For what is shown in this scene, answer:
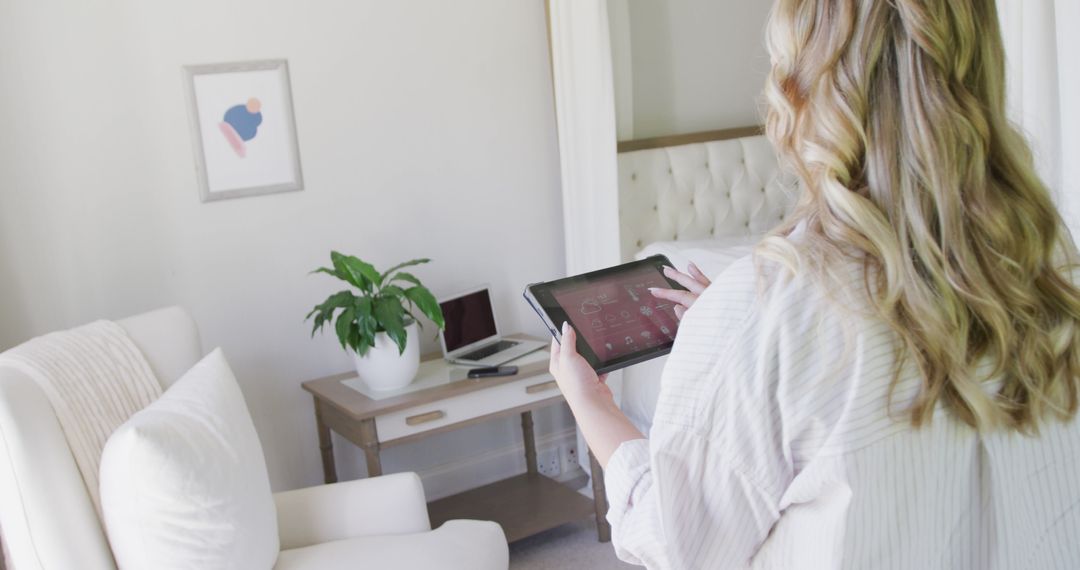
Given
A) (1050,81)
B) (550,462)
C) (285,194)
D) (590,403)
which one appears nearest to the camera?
(590,403)

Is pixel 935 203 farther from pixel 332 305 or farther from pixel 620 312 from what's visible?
pixel 332 305

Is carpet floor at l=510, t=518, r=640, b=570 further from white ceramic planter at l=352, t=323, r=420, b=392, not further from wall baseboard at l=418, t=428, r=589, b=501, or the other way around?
white ceramic planter at l=352, t=323, r=420, b=392

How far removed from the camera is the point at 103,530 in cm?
190

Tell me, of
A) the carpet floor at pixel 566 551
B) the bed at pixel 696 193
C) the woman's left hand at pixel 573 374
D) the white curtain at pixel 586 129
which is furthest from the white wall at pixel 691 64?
the woman's left hand at pixel 573 374

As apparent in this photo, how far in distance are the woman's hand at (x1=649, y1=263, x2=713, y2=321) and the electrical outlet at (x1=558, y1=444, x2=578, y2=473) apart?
2306mm

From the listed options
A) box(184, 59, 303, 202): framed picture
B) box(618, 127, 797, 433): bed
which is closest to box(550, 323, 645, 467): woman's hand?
box(184, 59, 303, 202): framed picture

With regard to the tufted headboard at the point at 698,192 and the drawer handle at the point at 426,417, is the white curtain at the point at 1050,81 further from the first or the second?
the drawer handle at the point at 426,417

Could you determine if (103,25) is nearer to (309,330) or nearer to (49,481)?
(309,330)

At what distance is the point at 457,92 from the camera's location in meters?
3.40

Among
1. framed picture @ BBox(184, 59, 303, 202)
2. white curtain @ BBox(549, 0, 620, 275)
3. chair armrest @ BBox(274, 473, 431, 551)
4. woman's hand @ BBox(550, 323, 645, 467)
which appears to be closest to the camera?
woman's hand @ BBox(550, 323, 645, 467)

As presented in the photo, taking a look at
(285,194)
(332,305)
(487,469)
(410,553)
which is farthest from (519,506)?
(285,194)

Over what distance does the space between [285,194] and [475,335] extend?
77 cm

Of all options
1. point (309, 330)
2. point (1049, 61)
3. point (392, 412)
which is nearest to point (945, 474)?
point (1049, 61)

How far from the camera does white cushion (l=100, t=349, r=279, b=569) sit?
1.78m
